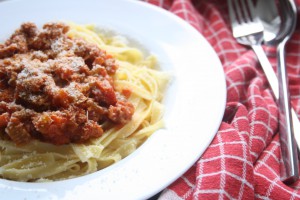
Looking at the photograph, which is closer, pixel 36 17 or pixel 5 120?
pixel 5 120

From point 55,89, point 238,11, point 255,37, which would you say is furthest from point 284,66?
point 55,89

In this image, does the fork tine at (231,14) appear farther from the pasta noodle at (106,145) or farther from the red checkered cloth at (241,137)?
the pasta noodle at (106,145)

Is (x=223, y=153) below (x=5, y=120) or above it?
Answer: below

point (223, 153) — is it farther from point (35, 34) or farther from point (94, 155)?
point (35, 34)

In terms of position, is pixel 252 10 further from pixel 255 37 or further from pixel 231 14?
pixel 255 37

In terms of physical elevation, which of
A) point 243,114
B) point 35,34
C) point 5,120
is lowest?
point 243,114

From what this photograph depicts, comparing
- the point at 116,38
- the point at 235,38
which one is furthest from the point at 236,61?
the point at 116,38
